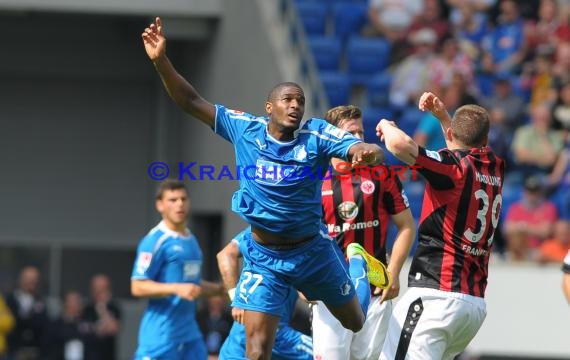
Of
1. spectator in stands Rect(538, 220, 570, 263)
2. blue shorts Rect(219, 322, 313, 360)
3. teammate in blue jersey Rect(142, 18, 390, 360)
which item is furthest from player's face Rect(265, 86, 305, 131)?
spectator in stands Rect(538, 220, 570, 263)

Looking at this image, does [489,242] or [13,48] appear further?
[13,48]

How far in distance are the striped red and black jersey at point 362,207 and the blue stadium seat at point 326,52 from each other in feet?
28.2

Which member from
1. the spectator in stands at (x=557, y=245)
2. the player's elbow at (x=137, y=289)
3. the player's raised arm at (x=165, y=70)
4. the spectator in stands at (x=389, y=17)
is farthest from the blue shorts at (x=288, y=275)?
the spectator in stands at (x=389, y=17)

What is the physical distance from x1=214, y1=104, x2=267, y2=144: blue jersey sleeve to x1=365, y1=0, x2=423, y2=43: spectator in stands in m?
9.98

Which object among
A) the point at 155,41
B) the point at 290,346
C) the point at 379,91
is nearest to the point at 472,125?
the point at 155,41

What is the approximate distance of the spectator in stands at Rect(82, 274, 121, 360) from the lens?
16.9m

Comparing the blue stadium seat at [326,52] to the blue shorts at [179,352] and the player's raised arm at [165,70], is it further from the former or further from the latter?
the player's raised arm at [165,70]

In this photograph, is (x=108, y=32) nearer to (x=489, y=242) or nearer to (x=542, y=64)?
(x=542, y=64)

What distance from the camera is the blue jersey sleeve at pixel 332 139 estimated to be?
7.83m

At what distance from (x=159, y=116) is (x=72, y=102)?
1.50 meters

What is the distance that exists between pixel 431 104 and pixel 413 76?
8.33 m

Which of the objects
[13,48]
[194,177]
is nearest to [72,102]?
[13,48]

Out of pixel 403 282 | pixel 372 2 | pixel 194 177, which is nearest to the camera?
pixel 403 282

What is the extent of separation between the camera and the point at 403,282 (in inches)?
564
